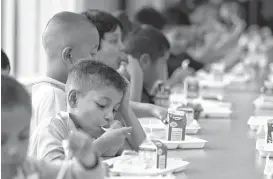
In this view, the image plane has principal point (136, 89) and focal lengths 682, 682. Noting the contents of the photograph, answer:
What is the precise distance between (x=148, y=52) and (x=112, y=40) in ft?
2.45

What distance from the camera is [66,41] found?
9.32 ft

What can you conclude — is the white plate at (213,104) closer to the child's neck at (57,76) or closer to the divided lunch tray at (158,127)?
the divided lunch tray at (158,127)

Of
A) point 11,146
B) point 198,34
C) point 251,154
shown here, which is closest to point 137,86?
point 251,154

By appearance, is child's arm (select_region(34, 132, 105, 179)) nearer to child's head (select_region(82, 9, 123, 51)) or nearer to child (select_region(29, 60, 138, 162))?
child (select_region(29, 60, 138, 162))

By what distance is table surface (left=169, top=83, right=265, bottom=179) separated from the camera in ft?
7.37

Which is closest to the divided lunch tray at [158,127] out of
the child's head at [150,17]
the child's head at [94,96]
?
the child's head at [94,96]

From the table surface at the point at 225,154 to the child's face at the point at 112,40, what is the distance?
0.60 metres

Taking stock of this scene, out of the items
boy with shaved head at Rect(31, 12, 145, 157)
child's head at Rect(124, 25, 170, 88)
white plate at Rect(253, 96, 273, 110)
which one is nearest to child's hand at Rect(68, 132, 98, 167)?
boy with shaved head at Rect(31, 12, 145, 157)

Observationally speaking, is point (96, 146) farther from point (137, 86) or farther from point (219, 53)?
point (219, 53)

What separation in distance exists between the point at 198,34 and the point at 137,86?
5.76 metres

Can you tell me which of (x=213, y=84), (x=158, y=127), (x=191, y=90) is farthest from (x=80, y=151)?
(x=213, y=84)

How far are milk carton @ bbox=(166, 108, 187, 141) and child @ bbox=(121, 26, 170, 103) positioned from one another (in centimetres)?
135

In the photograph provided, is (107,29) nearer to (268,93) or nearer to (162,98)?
(162,98)

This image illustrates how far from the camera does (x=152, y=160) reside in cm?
216
